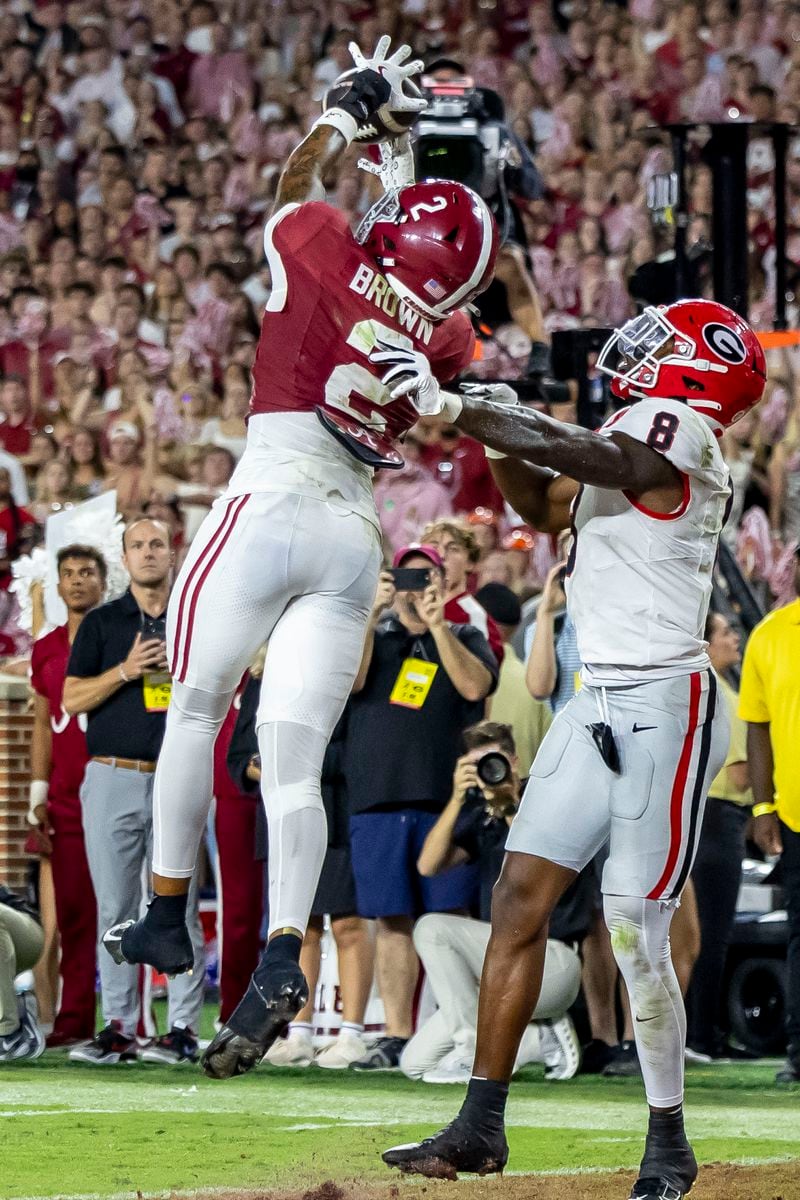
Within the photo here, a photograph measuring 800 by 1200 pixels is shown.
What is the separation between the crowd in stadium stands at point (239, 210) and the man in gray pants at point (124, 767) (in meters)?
2.43

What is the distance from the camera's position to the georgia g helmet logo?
5336mm

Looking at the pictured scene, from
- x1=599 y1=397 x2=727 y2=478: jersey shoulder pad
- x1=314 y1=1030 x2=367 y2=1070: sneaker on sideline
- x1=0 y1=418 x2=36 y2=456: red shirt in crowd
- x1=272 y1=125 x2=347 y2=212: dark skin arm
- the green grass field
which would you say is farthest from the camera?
x1=0 y1=418 x2=36 y2=456: red shirt in crowd

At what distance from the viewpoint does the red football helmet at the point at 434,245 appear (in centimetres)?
486

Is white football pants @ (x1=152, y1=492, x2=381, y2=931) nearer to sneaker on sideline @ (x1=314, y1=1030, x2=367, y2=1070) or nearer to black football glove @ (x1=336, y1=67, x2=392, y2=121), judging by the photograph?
black football glove @ (x1=336, y1=67, x2=392, y2=121)

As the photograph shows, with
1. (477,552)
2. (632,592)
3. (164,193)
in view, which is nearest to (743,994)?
(477,552)

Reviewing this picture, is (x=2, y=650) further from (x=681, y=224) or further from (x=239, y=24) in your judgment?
(x=239, y=24)

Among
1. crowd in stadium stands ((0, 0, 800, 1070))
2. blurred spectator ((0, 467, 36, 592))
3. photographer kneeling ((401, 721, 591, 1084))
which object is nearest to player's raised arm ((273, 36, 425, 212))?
photographer kneeling ((401, 721, 591, 1084))

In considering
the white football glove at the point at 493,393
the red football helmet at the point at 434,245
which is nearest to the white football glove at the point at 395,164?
the red football helmet at the point at 434,245

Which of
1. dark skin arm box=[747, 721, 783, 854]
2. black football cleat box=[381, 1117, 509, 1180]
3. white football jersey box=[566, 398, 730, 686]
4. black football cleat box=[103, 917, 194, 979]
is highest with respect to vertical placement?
white football jersey box=[566, 398, 730, 686]

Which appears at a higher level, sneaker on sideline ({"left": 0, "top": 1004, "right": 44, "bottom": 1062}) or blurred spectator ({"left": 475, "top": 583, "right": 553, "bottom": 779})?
blurred spectator ({"left": 475, "top": 583, "right": 553, "bottom": 779})

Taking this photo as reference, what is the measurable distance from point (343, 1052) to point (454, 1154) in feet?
10.6

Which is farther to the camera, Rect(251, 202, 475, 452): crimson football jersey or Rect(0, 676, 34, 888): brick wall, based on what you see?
Rect(0, 676, 34, 888): brick wall

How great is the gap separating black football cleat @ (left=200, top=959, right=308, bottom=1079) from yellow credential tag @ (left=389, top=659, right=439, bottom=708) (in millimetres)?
3977

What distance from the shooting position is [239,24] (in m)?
17.0
